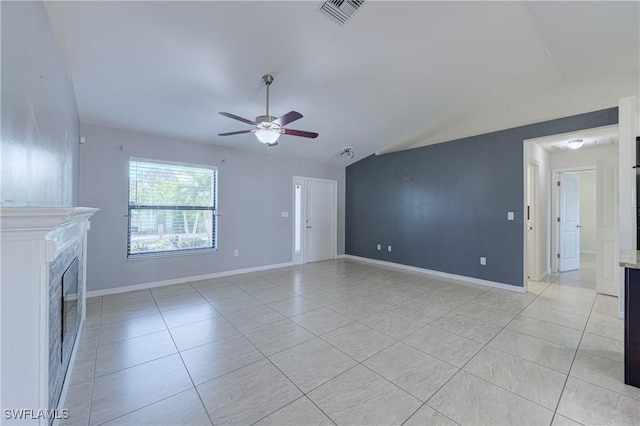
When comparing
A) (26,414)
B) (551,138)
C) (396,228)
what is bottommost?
(26,414)

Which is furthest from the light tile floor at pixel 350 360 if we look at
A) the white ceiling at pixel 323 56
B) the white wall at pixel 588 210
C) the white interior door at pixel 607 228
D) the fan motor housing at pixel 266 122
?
the white wall at pixel 588 210

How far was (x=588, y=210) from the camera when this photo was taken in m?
7.32

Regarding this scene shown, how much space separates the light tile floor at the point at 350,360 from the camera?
1.66 metres

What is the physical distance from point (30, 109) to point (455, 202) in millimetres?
5421

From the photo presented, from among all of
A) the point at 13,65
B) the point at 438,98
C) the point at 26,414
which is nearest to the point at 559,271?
the point at 438,98

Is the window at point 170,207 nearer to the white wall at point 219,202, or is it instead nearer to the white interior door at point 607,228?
the white wall at point 219,202

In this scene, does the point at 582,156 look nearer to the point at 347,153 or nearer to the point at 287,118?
the point at 347,153

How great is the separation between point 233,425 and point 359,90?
12.2 ft

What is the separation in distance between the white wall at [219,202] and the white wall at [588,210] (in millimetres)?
6965

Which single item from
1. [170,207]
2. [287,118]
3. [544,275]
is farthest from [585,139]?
[170,207]

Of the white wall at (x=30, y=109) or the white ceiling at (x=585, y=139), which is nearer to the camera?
the white wall at (x=30, y=109)

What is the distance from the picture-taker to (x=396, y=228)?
5883 mm

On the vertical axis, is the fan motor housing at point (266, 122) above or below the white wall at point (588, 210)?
above

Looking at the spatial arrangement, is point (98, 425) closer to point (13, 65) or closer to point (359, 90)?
point (13, 65)
